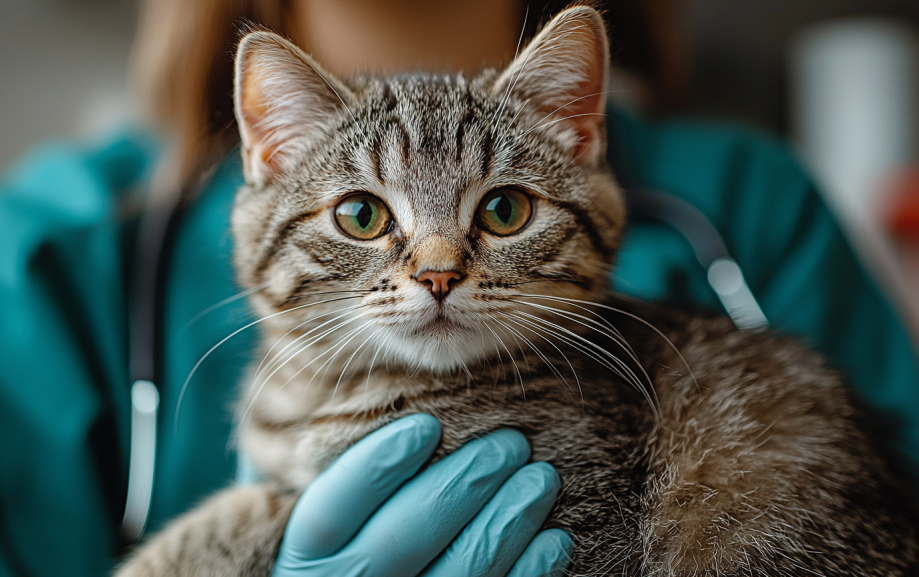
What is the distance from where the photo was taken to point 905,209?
7.15ft

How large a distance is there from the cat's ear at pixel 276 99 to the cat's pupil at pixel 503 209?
205 mm

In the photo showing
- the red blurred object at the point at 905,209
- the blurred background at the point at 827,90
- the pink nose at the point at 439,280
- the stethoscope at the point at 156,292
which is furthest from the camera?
the red blurred object at the point at 905,209

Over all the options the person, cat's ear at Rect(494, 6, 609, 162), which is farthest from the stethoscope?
cat's ear at Rect(494, 6, 609, 162)

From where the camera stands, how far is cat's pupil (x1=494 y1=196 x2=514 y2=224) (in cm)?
62

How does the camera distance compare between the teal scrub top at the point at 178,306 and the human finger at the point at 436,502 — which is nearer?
the human finger at the point at 436,502

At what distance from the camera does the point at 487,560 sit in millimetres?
666

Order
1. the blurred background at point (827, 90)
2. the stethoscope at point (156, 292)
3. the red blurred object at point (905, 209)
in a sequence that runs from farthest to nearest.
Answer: the red blurred object at point (905, 209) < the blurred background at point (827, 90) < the stethoscope at point (156, 292)

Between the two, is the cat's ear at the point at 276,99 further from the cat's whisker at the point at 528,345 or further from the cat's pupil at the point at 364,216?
the cat's whisker at the point at 528,345

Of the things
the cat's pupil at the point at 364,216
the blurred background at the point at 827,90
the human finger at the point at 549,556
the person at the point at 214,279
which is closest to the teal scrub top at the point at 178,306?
the person at the point at 214,279

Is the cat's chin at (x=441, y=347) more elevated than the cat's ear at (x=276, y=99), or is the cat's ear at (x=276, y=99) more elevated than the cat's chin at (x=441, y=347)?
the cat's ear at (x=276, y=99)

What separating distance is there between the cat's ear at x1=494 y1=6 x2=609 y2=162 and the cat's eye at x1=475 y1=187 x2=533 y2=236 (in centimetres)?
11

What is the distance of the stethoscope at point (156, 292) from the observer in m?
0.83

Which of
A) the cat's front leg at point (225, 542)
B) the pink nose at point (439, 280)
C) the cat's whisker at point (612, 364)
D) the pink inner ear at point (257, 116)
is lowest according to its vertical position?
the cat's front leg at point (225, 542)

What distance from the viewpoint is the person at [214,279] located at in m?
0.73
